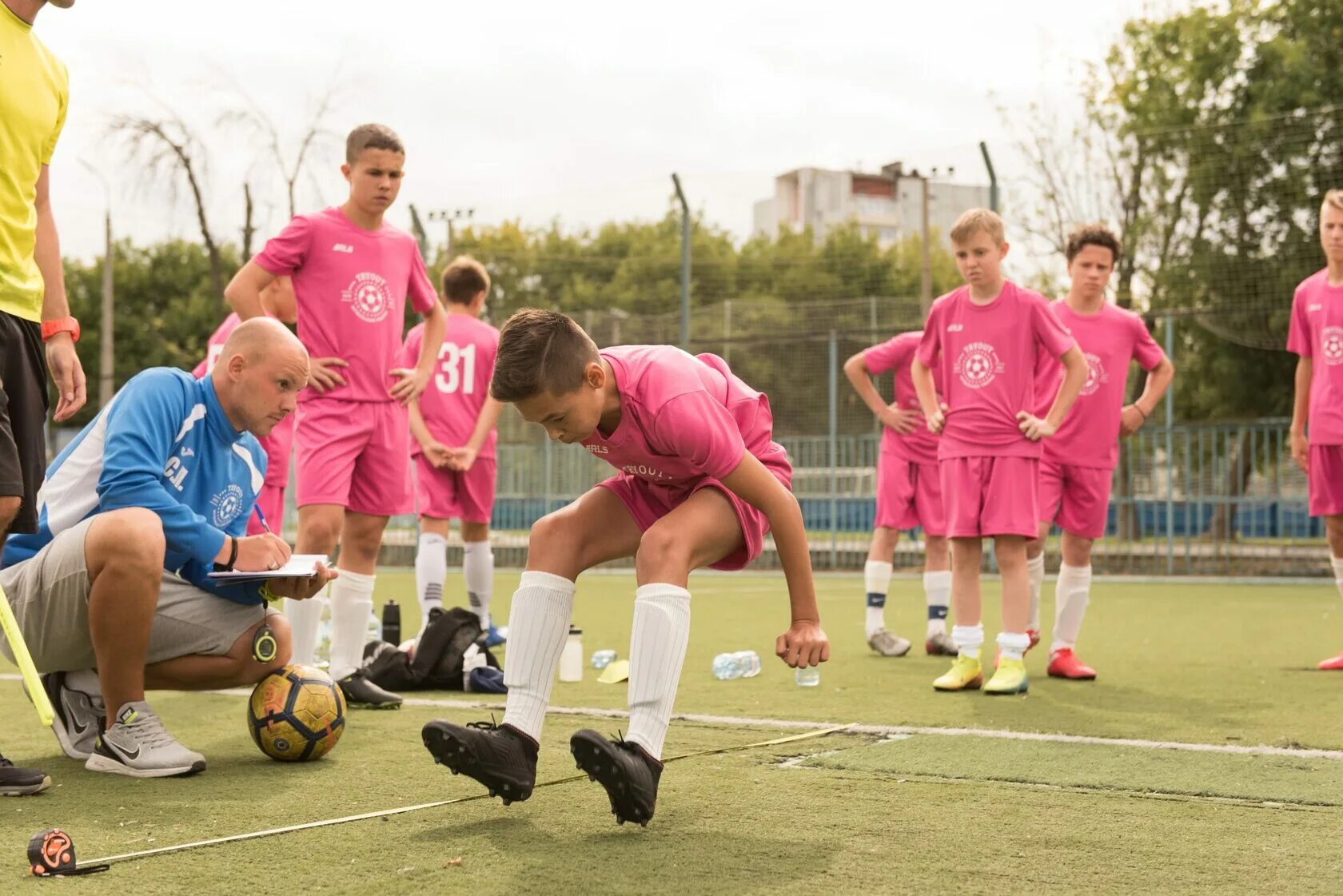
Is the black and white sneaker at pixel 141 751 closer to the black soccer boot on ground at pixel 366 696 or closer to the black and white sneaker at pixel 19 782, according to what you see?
the black and white sneaker at pixel 19 782

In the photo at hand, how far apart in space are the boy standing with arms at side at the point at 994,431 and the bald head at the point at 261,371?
3179 mm

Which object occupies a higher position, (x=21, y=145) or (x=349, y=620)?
(x=21, y=145)

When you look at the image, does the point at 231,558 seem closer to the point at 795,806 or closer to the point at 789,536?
the point at 789,536

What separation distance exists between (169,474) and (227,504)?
0.74 feet

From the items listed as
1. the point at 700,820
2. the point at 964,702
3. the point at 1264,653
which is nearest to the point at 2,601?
the point at 700,820

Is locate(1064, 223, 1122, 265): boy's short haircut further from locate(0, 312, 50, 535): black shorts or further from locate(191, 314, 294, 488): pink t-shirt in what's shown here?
locate(0, 312, 50, 535): black shorts

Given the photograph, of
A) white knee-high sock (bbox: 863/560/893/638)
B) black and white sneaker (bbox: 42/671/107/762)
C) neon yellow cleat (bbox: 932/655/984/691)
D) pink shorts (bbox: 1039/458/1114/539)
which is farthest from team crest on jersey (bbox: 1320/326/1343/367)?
black and white sneaker (bbox: 42/671/107/762)

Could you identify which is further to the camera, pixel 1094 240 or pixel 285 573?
pixel 1094 240

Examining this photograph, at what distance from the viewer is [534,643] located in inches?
144

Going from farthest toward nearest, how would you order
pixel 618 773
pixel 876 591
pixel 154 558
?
pixel 876 591 < pixel 154 558 < pixel 618 773

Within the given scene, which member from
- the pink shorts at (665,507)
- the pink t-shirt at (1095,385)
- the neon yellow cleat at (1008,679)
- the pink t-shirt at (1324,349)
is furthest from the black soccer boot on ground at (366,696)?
the pink t-shirt at (1324,349)

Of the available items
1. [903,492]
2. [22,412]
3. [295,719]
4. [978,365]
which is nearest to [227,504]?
[295,719]

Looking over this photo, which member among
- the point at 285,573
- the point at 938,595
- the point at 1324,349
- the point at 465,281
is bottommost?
the point at 938,595

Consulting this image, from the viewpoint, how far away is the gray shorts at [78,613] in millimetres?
4188
